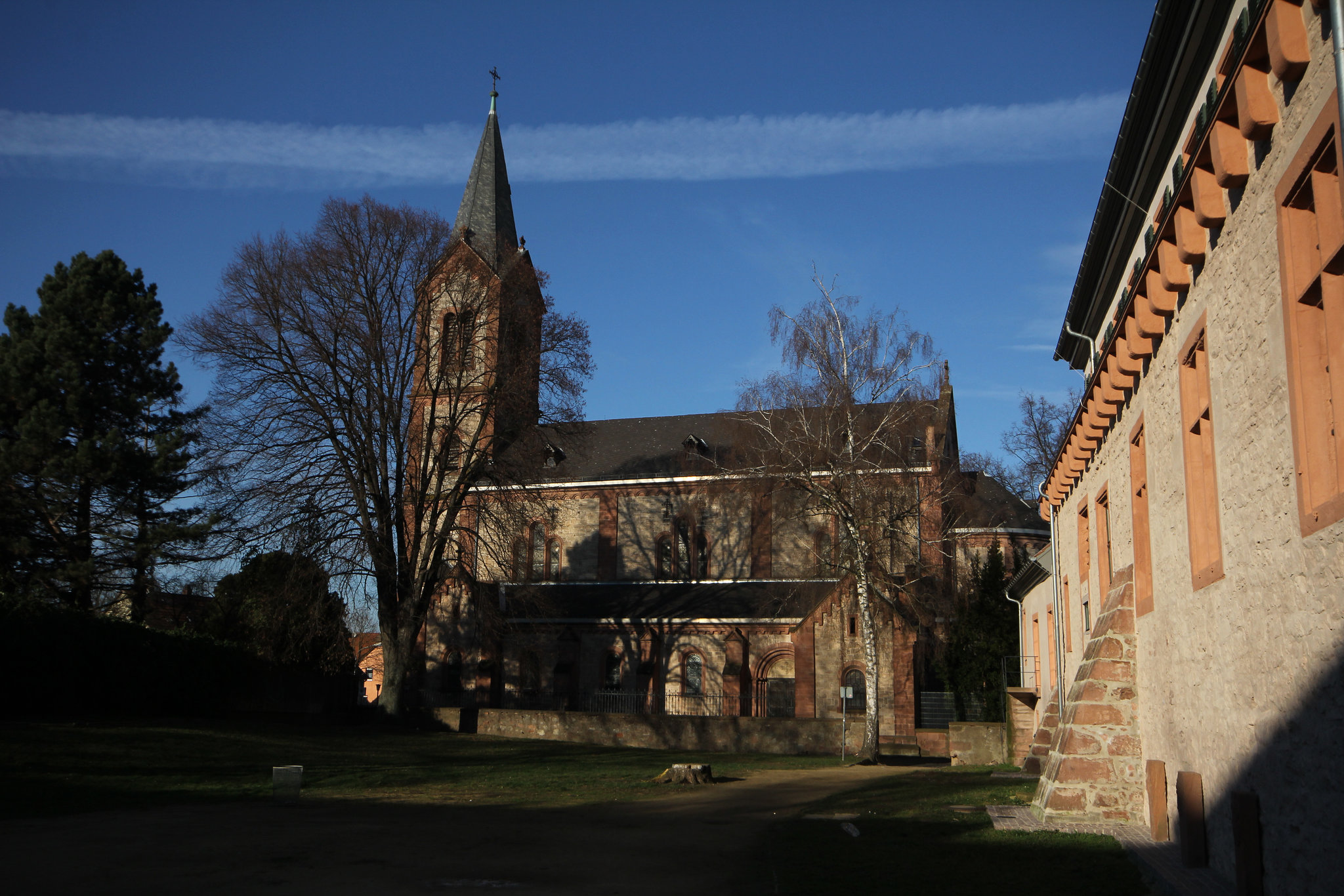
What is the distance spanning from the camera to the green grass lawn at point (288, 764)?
51.4ft

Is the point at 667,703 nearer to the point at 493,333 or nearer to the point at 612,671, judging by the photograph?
the point at 612,671

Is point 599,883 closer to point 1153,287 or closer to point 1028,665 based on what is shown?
point 1153,287

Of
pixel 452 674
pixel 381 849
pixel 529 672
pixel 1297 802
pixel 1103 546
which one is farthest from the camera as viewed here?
pixel 452 674

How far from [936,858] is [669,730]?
20523 millimetres

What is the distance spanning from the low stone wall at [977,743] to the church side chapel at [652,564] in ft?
9.64

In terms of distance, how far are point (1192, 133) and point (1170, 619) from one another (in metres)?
4.69

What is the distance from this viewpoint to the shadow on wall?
5.68 m

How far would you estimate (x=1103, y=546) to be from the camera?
15211 millimetres

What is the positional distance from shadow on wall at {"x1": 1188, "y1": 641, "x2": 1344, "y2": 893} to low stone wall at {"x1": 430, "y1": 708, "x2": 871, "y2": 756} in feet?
69.6

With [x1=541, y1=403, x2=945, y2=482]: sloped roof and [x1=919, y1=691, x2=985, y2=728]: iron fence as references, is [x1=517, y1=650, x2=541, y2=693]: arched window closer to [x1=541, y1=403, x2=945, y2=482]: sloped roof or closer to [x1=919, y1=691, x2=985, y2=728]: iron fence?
[x1=541, y1=403, x2=945, y2=482]: sloped roof


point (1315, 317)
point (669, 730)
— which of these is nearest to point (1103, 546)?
point (1315, 317)

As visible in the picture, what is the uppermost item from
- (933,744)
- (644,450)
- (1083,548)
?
(644,450)

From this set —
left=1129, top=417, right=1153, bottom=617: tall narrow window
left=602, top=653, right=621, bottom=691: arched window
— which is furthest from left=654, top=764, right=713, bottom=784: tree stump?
left=602, top=653, right=621, bottom=691: arched window

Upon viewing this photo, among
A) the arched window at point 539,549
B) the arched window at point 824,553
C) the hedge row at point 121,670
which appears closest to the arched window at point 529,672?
the arched window at point 539,549
